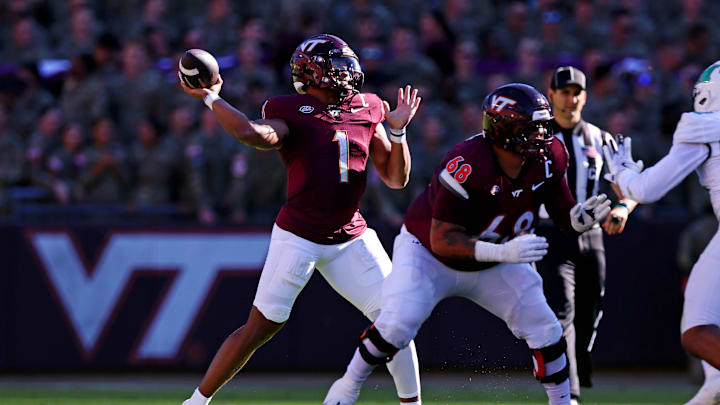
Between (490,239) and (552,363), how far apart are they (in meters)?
0.69

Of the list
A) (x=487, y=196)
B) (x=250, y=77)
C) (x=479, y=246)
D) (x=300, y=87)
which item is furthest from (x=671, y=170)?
(x=250, y=77)

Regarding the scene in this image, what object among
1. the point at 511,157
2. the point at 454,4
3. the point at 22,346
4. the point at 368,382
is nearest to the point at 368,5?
the point at 454,4

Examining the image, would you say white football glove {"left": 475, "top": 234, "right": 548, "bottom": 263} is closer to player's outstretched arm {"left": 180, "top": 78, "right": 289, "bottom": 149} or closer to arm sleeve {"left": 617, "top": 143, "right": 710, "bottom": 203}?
arm sleeve {"left": 617, "top": 143, "right": 710, "bottom": 203}

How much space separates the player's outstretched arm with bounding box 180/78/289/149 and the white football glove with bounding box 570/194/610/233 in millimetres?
1561

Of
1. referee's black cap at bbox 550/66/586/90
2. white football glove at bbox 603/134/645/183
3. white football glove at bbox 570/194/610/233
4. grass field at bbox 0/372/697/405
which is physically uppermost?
referee's black cap at bbox 550/66/586/90

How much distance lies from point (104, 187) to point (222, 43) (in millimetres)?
2189

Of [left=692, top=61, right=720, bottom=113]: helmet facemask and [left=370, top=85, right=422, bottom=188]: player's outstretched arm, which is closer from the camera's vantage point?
[left=692, top=61, right=720, bottom=113]: helmet facemask

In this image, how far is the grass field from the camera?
8.19 meters

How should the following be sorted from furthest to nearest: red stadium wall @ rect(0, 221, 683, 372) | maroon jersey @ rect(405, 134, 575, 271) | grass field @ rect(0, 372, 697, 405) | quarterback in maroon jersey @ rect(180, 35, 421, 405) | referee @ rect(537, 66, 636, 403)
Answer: red stadium wall @ rect(0, 221, 683, 372), grass field @ rect(0, 372, 697, 405), referee @ rect(537, 66, 636, 403), quarterback in maroon jersey @ rect(180, 35, 421, 405), maroon jersey @ rect(405, 134, 575, 271)

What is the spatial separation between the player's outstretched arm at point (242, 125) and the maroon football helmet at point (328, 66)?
0.37m

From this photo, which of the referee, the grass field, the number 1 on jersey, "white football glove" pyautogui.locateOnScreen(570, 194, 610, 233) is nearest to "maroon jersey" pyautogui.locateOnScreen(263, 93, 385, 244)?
the number 1 on jersey

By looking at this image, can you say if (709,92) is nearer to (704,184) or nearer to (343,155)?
(704,184)

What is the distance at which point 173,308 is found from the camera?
392 inches

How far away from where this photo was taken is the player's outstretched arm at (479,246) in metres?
5.16
